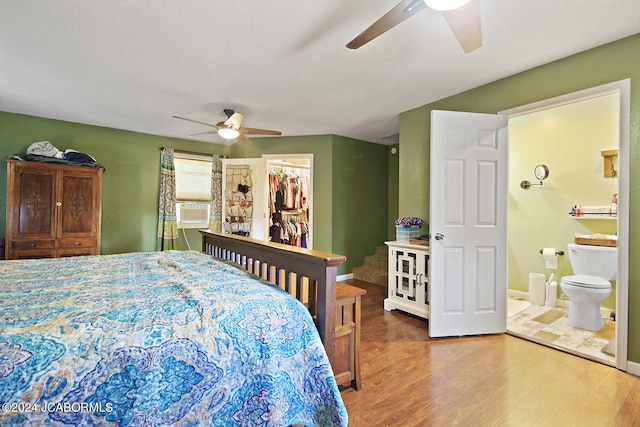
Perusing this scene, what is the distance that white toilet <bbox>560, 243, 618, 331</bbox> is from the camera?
2672 millimetres

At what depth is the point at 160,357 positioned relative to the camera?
987 mm

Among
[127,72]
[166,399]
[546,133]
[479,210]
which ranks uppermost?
[127,72]

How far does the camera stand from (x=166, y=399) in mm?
967

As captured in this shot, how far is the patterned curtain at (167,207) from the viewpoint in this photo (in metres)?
4.63

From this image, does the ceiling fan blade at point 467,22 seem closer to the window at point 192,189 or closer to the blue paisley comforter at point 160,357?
the blue paisley comforter at point 160,357

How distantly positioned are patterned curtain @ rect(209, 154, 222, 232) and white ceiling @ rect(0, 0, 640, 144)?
1527 millimetres

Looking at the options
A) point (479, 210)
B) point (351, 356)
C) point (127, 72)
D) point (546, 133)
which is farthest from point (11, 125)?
point (546, 133)

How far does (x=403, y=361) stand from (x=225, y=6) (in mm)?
2673

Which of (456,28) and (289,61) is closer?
(456,28)

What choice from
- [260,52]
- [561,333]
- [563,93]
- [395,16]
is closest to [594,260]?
[561,333]

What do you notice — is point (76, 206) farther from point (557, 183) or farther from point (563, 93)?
point (557, 183)

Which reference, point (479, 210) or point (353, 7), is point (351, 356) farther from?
point (353, 7)

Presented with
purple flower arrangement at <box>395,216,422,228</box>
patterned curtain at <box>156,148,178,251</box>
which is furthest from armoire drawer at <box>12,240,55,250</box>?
purple flower arrangement at <box>395,216,422,228</box>

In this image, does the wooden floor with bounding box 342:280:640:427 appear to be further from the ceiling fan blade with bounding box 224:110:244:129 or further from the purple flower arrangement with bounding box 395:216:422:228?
the ceiling fan blade with bounding box 224:110:244:129
